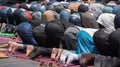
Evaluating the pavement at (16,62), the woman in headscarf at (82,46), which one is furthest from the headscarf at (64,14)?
the woman in headscarf at (82,46)

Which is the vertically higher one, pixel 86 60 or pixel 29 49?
pixel 86 60

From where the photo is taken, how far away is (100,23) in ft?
33.1

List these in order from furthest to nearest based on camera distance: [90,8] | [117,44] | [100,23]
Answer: [90,8], [100,23], [117,44]

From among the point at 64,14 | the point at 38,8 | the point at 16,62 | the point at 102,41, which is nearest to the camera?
the point at 102,41

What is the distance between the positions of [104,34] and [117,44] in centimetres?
59

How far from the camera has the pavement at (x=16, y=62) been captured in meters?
9.41

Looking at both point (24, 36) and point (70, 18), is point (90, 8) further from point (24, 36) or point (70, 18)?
point (24, 36)

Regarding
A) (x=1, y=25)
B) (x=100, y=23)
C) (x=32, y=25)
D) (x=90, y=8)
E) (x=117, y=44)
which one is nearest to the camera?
(x=117, y=44)

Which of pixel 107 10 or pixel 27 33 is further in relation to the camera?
pixel 107 10

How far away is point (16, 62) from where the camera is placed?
980 cm

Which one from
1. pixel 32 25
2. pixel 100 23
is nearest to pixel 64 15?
pixel 32 25

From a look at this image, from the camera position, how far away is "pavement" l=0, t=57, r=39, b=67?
9414 mm

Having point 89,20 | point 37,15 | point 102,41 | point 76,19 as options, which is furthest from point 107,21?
point 37,15

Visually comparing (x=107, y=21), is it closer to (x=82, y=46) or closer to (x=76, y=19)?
(x=82, y=46)
